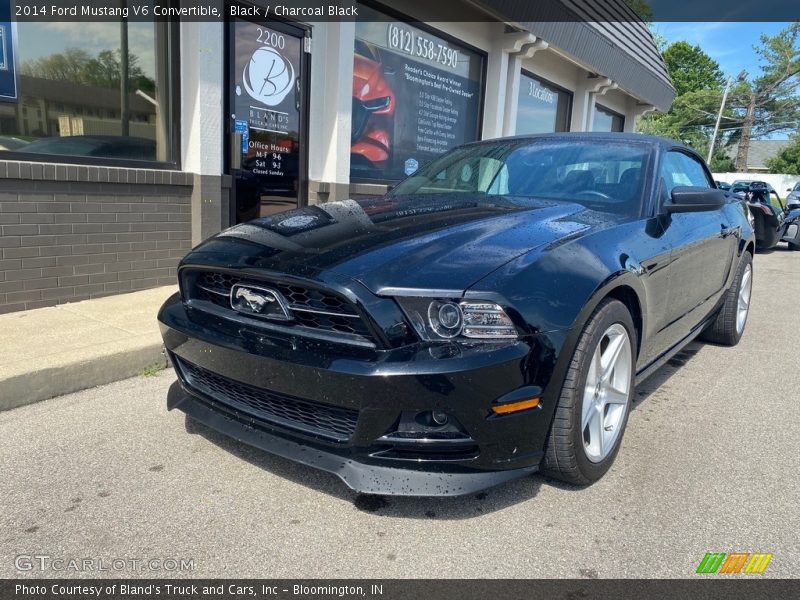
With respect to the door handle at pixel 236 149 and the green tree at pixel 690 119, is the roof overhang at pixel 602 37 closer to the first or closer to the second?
the door handle at pixel 236 149

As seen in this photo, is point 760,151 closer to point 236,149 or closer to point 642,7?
point 642,7

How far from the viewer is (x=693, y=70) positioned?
215ft

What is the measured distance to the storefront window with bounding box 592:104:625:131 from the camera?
45.6 ft

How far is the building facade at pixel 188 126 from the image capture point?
4773 mm

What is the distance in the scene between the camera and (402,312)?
2111 mm

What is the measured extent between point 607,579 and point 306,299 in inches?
55.8

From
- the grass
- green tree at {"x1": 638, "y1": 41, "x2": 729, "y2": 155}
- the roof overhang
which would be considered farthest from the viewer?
green tree at {"x1": 638, "y1": 41, "x2": 729, "y2": 155}

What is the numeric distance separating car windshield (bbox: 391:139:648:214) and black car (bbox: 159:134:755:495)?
0.16 m

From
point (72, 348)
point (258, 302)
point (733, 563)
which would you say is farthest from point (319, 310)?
point (72, 348)

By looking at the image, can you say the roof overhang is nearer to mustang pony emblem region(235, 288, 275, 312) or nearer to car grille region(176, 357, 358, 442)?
mustang pony emblem region(235, 288, 275, 312)

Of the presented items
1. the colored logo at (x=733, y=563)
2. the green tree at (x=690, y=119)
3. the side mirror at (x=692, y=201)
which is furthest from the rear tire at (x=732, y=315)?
the green tree at (x=690, y=119)

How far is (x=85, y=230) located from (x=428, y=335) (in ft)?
13.2

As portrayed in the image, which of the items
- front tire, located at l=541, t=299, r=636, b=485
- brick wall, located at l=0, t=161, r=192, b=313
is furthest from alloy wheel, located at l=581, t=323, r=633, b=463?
brick wall, located at l=0, t=161, r=192, b=313

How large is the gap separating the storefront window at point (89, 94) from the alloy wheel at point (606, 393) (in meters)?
4.46
